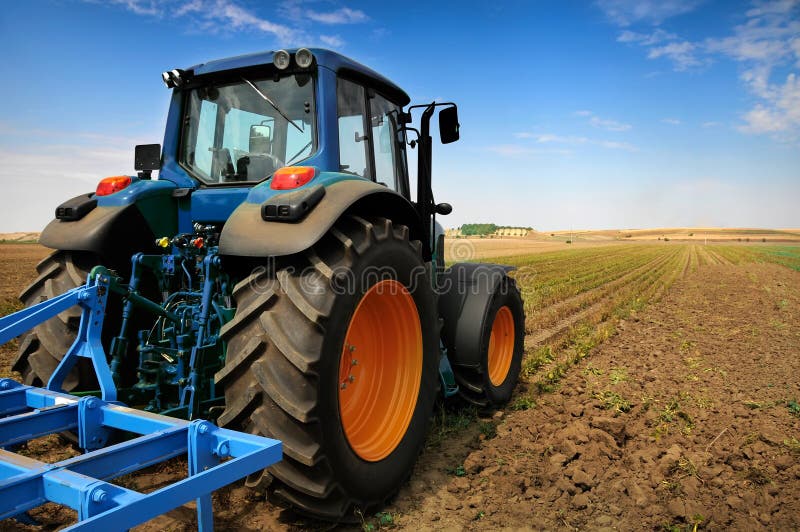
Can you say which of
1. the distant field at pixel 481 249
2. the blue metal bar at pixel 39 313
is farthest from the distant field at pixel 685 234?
the blue metal bar at pixel 39 313

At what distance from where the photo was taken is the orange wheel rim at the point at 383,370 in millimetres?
2943

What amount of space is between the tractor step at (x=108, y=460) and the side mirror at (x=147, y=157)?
167cm

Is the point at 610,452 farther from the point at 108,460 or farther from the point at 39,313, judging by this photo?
the point at 39,313

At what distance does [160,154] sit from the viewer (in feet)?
11.8

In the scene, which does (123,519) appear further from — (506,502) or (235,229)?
(506,502)

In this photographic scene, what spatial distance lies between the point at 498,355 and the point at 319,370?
2899 millimetres

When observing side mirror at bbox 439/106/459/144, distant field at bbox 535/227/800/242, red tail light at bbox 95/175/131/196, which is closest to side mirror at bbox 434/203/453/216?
side mirror at bbox 439/106/459/144

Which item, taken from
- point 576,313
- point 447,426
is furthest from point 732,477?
point 576,313

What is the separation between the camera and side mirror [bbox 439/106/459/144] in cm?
410

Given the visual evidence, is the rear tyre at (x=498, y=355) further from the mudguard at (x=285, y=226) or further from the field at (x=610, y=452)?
the mudguard at (x=285, y=226)

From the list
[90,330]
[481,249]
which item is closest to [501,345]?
[90,330]

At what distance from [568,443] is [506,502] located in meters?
0.89

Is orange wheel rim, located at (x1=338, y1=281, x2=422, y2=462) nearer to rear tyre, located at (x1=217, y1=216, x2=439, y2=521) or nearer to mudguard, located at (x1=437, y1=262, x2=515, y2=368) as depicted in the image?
rear tyre, located at (x1=217, y1=216, x2=439, y2=521)

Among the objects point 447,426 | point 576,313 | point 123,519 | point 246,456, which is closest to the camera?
point 123,519
